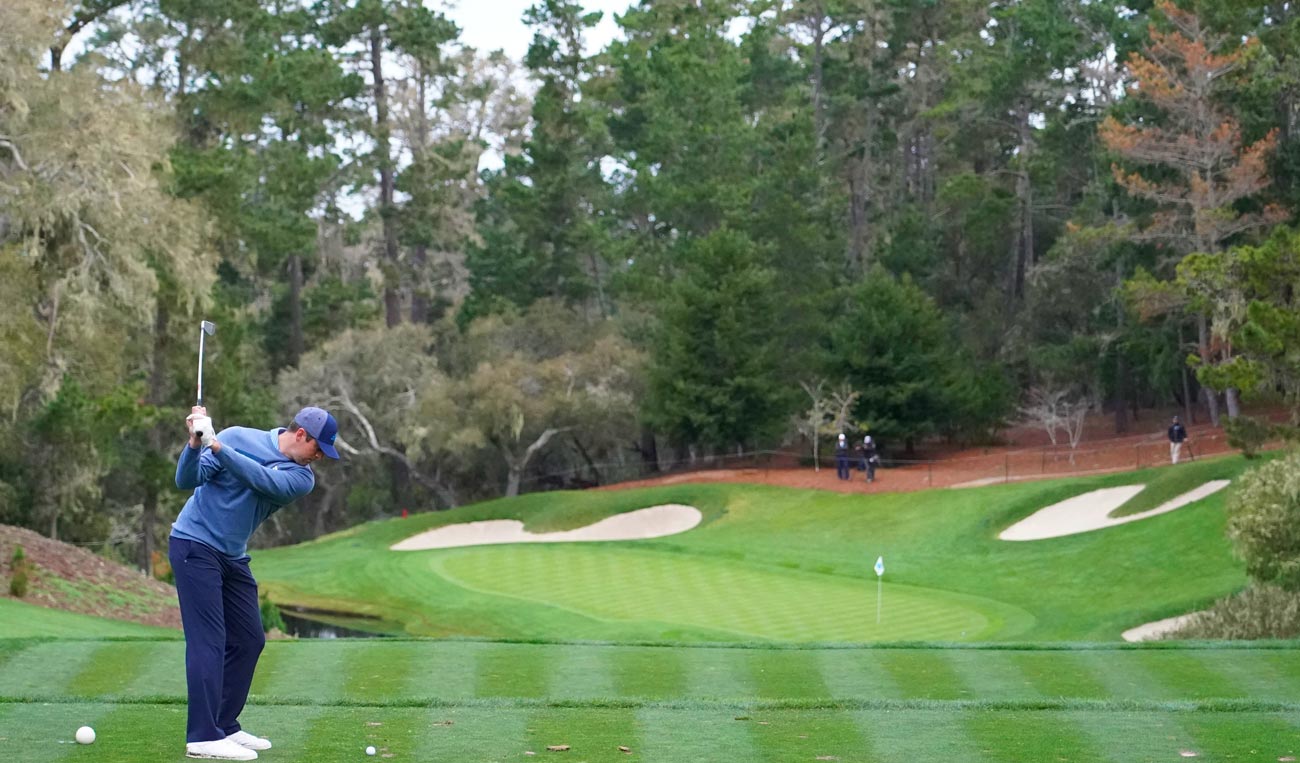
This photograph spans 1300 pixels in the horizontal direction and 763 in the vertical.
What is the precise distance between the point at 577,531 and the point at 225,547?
32.9m

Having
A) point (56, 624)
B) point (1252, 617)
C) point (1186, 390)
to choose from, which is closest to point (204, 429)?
point (56, 624)

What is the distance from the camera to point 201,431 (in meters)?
6.57

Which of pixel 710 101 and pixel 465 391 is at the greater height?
pixel 710 101

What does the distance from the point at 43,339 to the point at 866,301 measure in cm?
→ 2632

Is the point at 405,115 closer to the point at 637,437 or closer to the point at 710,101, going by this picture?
the point at 710,101

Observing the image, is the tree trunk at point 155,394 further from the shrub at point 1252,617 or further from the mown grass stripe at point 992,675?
the mown grass stripe at point 992,675

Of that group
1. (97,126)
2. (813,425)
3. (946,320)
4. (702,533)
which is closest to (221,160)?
(97,126)

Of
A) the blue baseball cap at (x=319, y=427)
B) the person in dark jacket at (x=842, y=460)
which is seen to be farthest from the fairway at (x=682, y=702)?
the person in dark jacket at (x=842, y=460)

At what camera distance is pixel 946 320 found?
4997cm

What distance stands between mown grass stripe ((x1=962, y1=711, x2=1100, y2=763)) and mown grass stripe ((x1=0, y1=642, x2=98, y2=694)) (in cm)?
544

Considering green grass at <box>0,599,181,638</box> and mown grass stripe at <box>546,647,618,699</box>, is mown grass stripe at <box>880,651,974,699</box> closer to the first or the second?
mown grass stripe at <box>546,647,618,699</box>

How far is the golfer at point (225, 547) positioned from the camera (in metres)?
6.66

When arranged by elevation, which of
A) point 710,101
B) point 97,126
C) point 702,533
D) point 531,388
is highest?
point 710,101

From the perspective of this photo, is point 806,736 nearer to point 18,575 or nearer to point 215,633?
point 215,633
